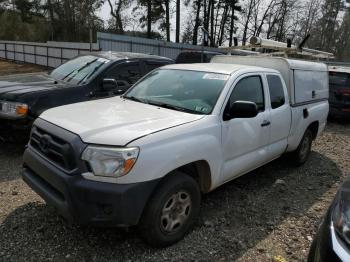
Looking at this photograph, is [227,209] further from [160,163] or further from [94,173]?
[94,173]

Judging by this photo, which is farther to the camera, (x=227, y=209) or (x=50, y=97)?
(x=50, y=97)

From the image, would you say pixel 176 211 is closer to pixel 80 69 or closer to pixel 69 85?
pixel 69 85

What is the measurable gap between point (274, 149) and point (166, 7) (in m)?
32.7

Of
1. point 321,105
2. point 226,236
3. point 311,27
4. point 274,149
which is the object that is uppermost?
point 311,27

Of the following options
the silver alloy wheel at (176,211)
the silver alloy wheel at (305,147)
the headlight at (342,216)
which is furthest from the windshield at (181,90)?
the silver alloy wheel at (305,147)

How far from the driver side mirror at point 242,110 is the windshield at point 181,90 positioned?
210 millimetres

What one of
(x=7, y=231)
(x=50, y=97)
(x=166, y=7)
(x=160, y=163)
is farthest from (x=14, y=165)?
(x=166, y=7)

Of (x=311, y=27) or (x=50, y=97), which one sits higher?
(x=311, y=27)

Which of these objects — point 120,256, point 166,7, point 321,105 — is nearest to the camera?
point 120,256

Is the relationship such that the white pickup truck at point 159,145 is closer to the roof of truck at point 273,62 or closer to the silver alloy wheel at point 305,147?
the roof of truck at point 273,62

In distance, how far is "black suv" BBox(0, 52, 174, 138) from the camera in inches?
200

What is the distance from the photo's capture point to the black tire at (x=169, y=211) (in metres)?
2.93

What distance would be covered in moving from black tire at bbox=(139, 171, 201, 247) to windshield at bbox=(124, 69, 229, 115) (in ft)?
2.67

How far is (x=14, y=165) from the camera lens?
197 inches
